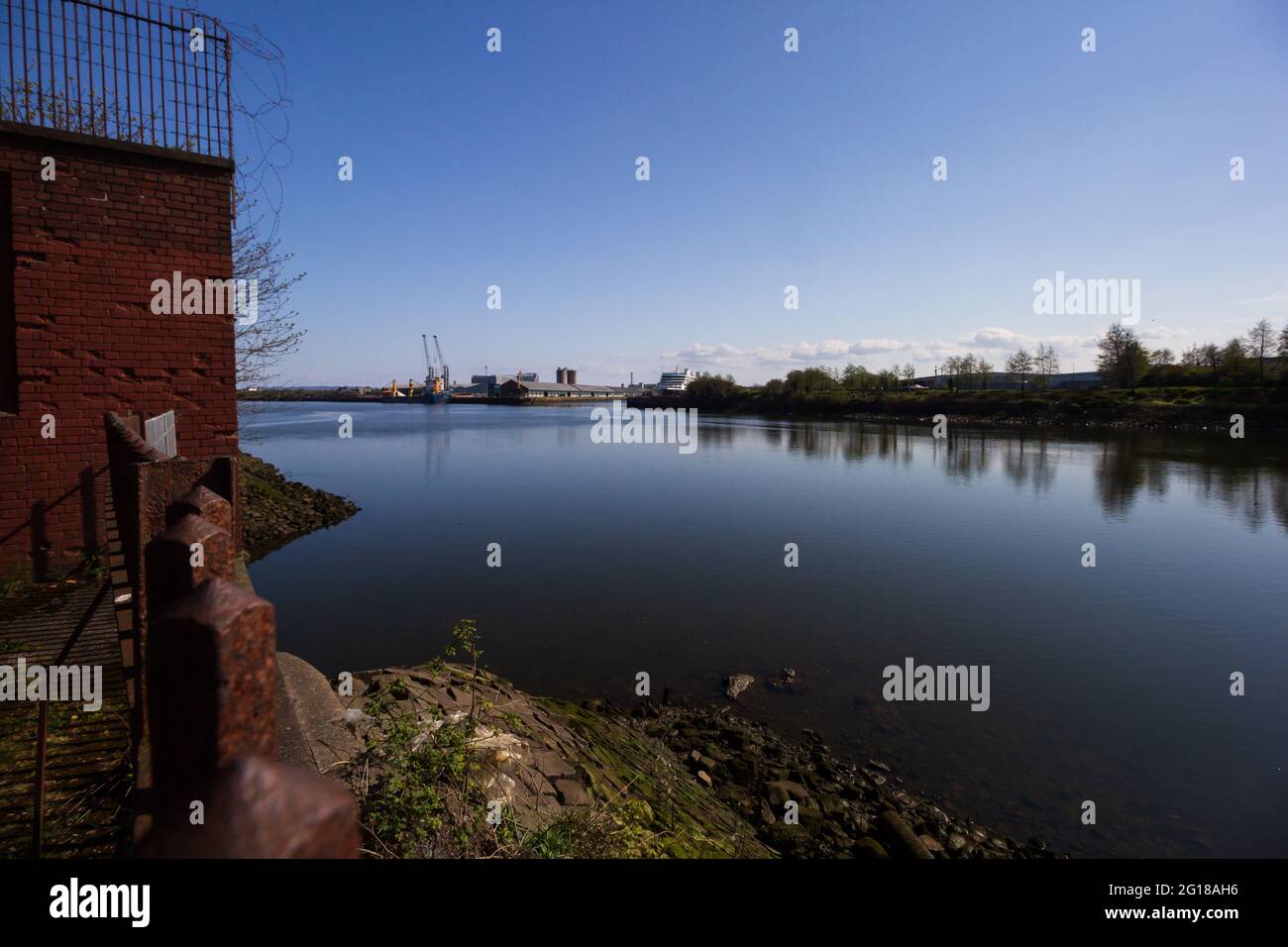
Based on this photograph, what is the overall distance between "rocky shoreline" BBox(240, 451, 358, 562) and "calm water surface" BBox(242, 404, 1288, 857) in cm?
92

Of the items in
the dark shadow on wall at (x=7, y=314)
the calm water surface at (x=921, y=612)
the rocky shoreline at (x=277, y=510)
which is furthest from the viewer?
the rocky shoreline at (x=277, y=510)

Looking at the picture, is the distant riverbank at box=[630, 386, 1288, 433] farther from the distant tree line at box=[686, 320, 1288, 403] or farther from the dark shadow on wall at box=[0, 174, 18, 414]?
the dark shadow on wall at box=[0, 174, 18, 414]

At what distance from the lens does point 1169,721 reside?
33.5ft

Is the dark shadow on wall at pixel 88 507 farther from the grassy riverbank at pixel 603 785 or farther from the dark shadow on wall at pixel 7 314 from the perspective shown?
the grassy riverbank at pixel 603 785

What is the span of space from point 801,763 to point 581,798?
3.80 meters

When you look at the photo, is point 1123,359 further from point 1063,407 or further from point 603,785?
point 603,785

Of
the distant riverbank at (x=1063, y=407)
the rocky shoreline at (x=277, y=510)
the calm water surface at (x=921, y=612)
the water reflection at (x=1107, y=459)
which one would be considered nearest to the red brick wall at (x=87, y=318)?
the calm water surface at (x=921, y=612)

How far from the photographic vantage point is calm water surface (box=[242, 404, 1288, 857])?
8.85 meters

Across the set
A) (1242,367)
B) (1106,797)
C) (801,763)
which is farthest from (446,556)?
(1242,367)

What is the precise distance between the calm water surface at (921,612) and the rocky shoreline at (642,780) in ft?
2.74

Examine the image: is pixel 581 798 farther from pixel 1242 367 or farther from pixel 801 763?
pixel 1242 367

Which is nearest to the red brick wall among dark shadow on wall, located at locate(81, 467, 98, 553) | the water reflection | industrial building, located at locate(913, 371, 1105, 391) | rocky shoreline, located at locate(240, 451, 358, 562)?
dark shadow on wall, located at locate(81, 467, 98, 553)

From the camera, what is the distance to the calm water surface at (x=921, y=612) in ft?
29.0

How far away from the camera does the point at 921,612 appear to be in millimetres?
14445
